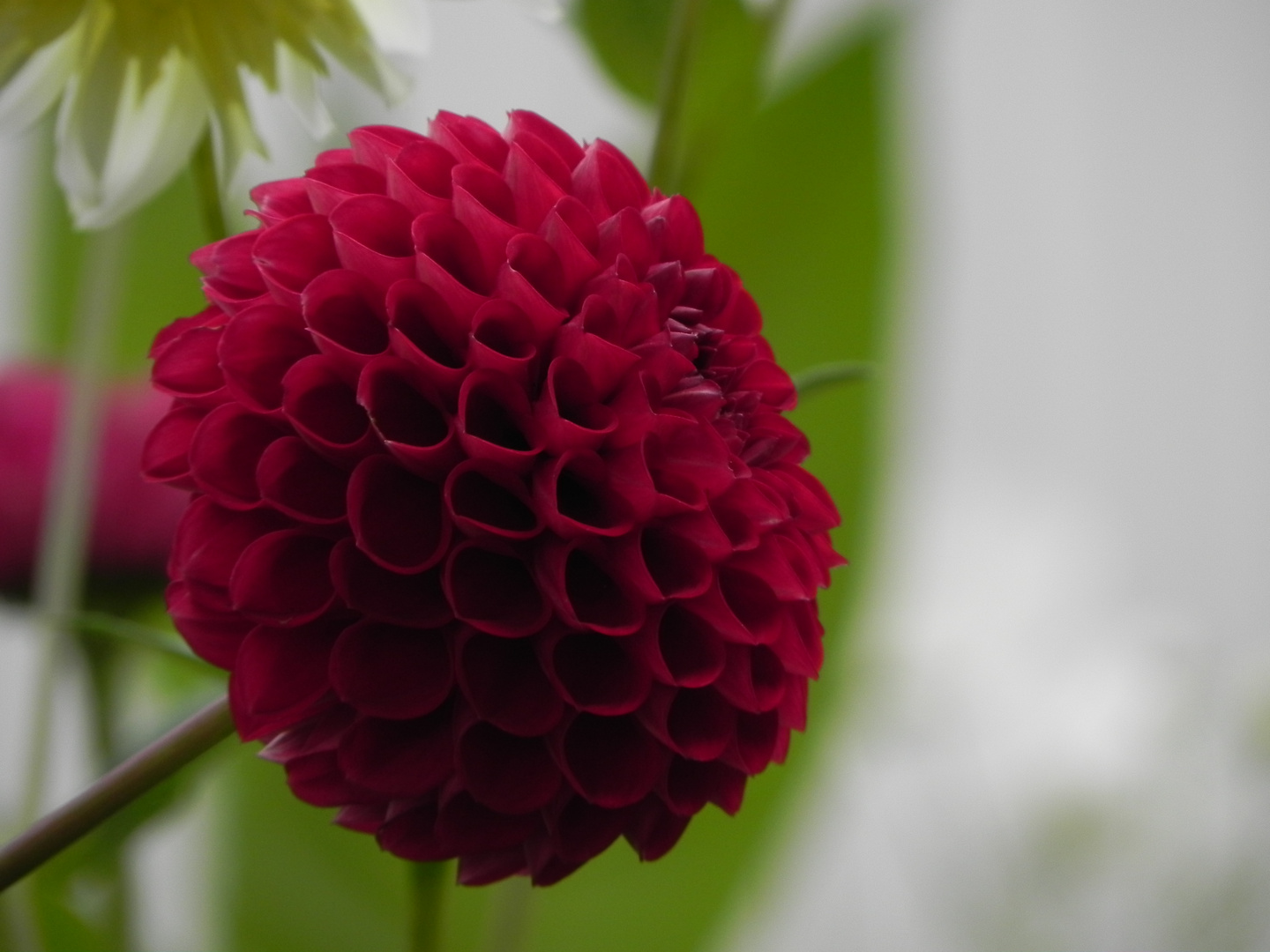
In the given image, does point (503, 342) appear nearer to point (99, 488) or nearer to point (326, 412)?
point (326, 412)

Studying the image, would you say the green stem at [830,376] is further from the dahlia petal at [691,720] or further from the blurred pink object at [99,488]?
the blurred pink object at [99,488]

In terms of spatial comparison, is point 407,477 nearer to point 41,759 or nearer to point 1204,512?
point 41,759

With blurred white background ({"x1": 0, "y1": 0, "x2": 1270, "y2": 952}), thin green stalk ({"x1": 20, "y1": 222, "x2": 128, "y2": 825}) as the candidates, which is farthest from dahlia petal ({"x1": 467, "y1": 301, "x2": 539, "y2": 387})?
blurred white background ({"x1": 0, "y1": 0, "x2": 1270, "y2": 952})

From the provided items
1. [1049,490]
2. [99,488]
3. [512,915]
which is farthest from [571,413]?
[1049,490]

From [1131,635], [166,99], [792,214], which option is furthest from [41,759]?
[1131,635]

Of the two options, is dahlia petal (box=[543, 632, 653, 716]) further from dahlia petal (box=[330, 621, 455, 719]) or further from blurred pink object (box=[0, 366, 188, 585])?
blurred pink object (box=[0, 366, 188, 585])

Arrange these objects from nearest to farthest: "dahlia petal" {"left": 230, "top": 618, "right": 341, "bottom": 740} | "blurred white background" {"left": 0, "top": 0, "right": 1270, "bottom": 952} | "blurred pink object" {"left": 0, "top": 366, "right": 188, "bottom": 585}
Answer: "dahlia petal" {"left": 230, "top": 618, "right": 341, "bottom": 740}
"blurred pink object" {"left": 0, "top": 366, "right": 188, "bottom": 585}
"blurred white background" {"left": 0, "top": 0, "right": 1270, "bottom": 952}

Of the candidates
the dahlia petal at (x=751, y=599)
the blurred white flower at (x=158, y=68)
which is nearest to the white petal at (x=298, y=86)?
the blurred white flower at (x=158, y=68)
